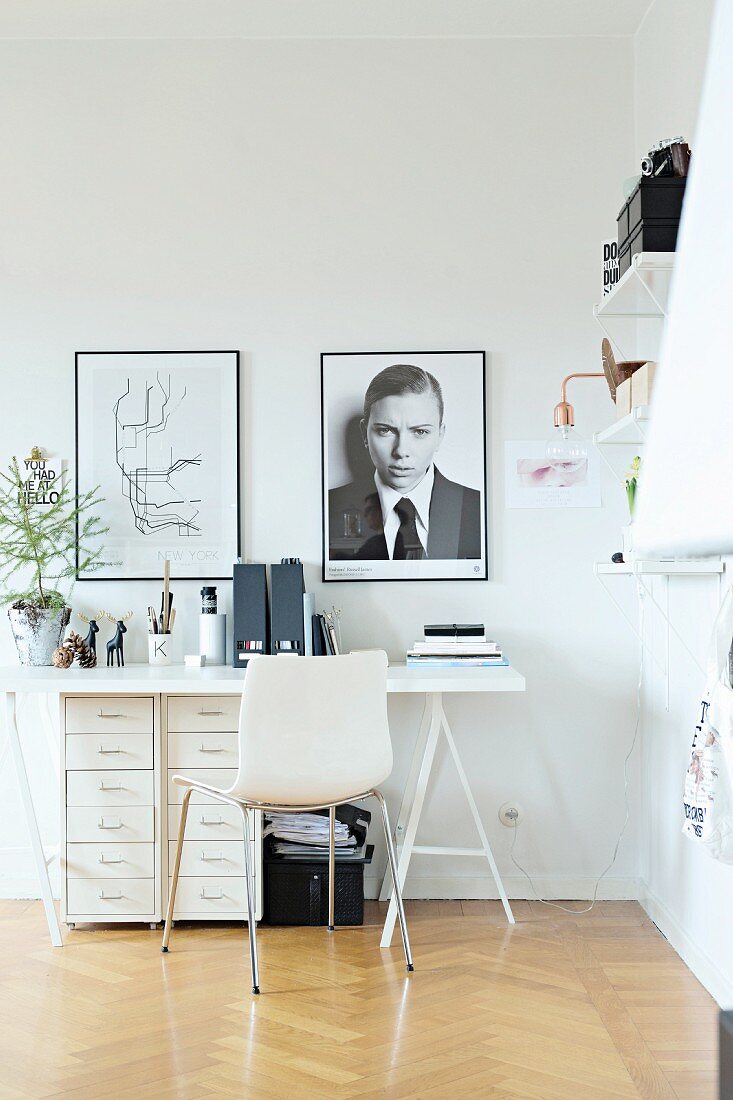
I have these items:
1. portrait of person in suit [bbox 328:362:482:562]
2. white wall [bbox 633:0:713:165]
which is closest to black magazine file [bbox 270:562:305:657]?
portrait of person in suit [bbox 328:362:482:562]

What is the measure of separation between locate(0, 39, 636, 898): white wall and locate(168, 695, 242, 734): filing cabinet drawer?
0.48 m

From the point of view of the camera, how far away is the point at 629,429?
2.92 metres

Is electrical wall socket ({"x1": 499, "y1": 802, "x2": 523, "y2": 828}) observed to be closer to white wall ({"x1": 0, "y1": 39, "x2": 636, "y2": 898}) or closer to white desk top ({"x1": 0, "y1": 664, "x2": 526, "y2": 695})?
white wall ({"x1": 0, "y1": 39, "x2": 636, "y2": 898})

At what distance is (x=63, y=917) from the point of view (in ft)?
10.1

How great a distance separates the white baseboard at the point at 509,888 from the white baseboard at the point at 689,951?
0.09 m

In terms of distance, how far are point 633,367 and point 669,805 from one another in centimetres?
137

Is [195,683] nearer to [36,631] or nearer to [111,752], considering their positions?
[111,752]

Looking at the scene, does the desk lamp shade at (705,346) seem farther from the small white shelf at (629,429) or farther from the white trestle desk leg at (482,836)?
the white trestle desk leg at (482,836)

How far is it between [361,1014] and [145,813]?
96 centimetres

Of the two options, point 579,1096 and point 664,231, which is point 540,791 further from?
point 664,231

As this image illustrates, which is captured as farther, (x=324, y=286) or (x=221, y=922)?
(x=324, y=286)

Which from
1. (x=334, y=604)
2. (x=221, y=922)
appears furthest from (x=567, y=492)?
(x=221, y=922)

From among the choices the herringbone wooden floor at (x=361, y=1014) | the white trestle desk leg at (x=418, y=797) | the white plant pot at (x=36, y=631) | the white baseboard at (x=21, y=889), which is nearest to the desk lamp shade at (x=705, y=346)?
the herringbone wooden floor at (x=361, y=1014)

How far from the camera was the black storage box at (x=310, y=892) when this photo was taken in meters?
3.10
